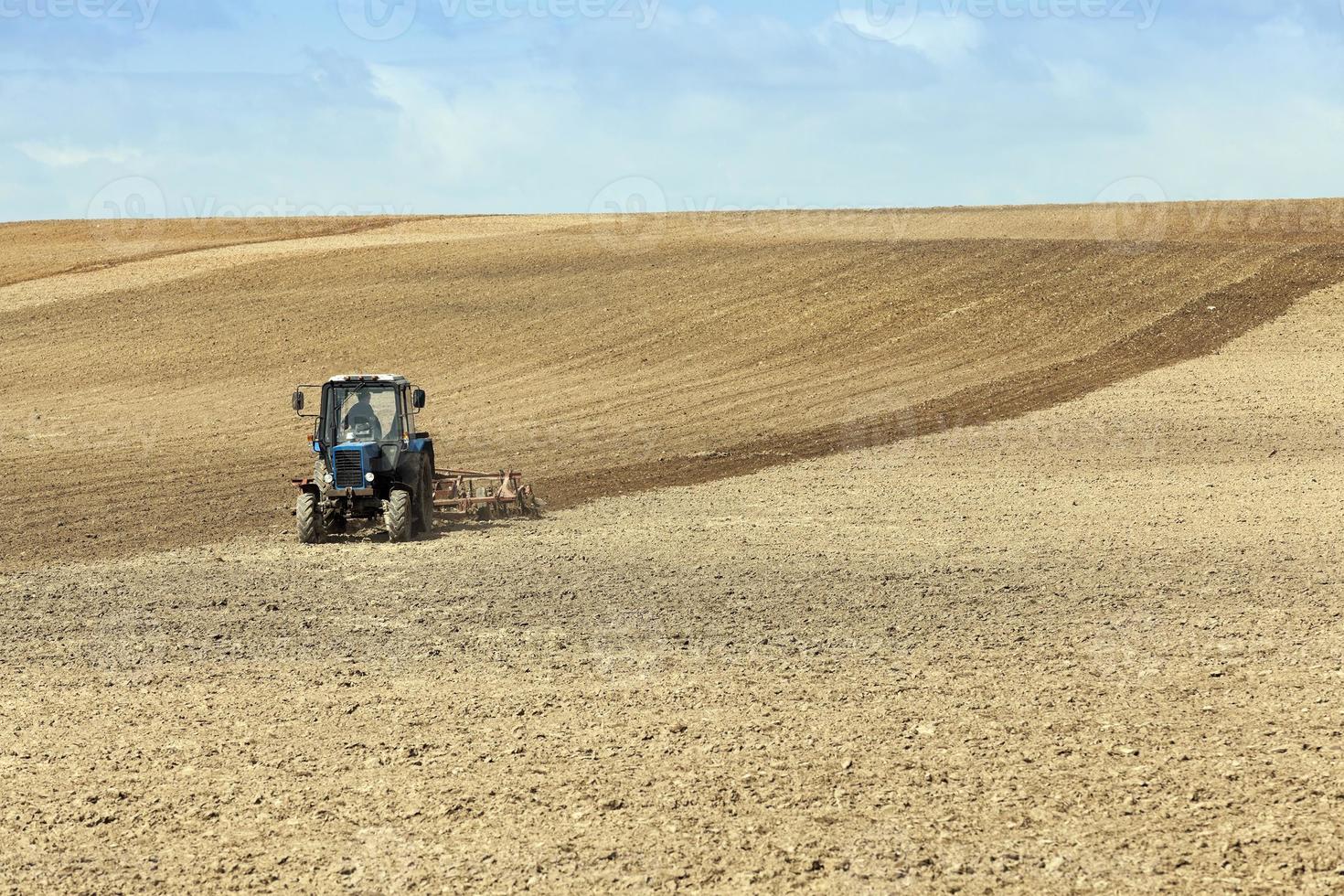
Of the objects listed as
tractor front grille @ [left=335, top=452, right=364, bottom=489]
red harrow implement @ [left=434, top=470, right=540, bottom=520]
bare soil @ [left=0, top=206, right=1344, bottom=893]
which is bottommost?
bare soil @ [left=0, top=206, right=1344, bottom=893]

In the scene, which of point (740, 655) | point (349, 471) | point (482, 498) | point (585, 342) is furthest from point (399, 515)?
point (585, 342)

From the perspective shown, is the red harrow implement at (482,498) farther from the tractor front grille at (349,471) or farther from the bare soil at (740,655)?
the tractor front grille at (349,471)

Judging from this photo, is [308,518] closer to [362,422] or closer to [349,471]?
[349,471]

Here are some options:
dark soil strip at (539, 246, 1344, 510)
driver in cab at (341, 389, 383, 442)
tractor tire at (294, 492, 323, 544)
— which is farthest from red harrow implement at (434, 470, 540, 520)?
tractor tire at (294, 492, 323, 544)

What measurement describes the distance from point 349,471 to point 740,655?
7117 millimetres

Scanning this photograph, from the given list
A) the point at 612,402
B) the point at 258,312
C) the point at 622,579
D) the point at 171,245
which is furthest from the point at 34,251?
the point at 622,579

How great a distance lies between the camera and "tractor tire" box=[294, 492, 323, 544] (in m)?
16.4

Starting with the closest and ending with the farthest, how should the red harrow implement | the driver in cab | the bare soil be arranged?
the bare soil → the driver in cab → the red harrow implement

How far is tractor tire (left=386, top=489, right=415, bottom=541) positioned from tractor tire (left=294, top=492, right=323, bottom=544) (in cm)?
83

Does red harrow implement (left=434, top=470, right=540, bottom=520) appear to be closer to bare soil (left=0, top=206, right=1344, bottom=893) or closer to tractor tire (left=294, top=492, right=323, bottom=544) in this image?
bare soil (left=0, top=206, right=1344, bottom=893)

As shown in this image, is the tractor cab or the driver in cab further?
the driver in cab

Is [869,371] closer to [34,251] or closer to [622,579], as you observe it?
[622,579]

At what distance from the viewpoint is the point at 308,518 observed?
53.7ft

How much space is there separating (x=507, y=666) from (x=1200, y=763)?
5230 mm
